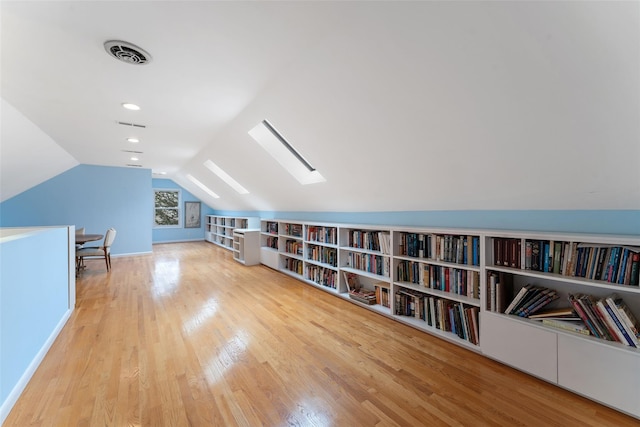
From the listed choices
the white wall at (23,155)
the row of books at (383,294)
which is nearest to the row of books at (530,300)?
the row of books at (383,294)

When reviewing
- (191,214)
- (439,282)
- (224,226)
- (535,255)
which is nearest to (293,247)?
(439,282)

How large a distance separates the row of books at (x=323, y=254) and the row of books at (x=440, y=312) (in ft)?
4.08

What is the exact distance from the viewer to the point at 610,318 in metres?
1.76

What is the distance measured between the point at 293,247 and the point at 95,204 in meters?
5.52

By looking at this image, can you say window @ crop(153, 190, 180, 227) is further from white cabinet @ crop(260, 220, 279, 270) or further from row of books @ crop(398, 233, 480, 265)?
row of books @ crop(398, 233, 480, 265)

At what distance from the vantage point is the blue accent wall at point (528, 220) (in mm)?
1890

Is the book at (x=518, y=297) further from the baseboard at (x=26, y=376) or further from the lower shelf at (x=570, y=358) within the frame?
the baseboard at (x=26, y=376)

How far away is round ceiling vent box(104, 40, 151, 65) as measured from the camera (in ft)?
5.95

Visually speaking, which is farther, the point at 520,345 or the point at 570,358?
the point at 520,345

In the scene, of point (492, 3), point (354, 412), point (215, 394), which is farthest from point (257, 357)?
point (492, 3)

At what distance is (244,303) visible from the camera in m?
3.60

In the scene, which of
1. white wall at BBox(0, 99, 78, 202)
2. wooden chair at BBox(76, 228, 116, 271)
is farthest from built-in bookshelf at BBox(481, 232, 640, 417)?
wooden chair at BBox(76, 228, 116, 271)

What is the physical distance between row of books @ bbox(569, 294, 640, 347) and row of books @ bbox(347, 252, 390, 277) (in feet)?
5.71

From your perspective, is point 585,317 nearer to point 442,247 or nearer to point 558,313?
point 558,313
